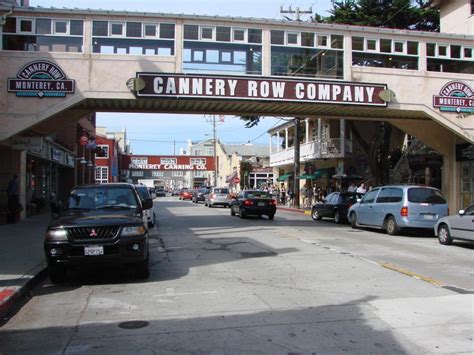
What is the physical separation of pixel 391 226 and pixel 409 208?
1088 millimetres

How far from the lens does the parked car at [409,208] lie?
17.3 metres

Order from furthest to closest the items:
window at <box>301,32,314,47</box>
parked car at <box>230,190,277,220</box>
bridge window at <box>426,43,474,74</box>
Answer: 1. parked car at <box>230,190,277,220</box>
2. bridge window at <box>426,43,474,74</box>
3. window at <box>301,32,314,47</box>

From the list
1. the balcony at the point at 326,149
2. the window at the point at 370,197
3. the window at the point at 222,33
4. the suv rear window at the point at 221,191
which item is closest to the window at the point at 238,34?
the window at the point at 222,33

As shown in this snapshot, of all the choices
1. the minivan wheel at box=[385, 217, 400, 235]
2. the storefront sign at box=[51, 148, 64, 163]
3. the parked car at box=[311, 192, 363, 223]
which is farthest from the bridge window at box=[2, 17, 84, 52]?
the parked car at box=[311, 192, 363, 223]

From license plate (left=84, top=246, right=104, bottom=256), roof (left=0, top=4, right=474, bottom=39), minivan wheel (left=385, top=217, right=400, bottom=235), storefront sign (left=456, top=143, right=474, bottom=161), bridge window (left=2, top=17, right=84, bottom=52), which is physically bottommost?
minivan wheel (left=385, top=217, right=400, bottom=235)

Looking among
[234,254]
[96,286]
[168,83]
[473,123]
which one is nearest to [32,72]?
[168,83]

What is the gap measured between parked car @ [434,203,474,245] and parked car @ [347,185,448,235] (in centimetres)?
169

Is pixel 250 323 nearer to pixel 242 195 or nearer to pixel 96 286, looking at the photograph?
pixel 96 286

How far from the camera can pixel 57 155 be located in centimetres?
2962

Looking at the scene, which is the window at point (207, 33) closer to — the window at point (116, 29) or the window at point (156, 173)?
the window at point (116, 29)

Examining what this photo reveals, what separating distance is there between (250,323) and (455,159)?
21427 millimetres

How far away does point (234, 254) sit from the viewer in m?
12.7

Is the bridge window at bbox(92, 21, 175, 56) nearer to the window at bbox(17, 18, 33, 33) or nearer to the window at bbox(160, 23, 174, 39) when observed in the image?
the window at bbox(160, 23, 174, 39)

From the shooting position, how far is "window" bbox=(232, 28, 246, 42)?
2023 centimetres
